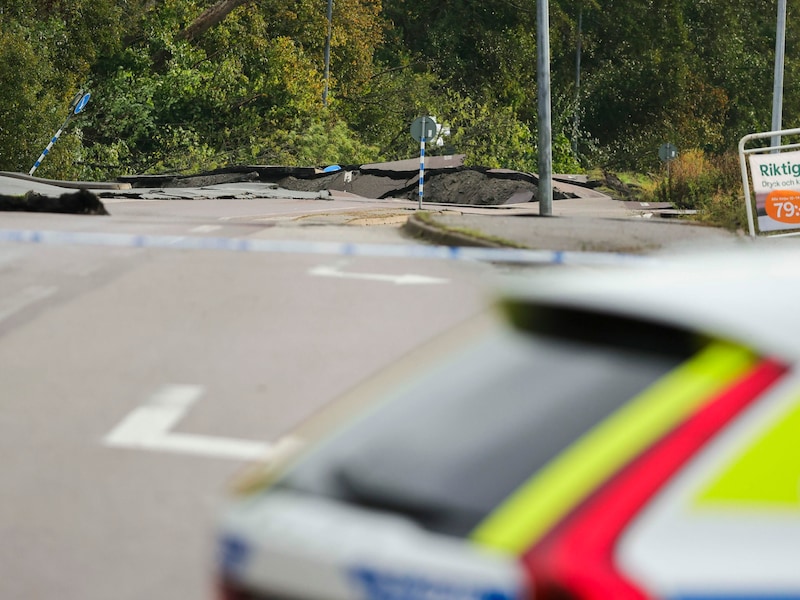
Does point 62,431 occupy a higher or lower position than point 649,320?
lower

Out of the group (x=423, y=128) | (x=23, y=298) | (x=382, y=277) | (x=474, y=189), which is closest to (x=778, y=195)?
(x=382, y=277)

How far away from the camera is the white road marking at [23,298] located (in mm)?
10789

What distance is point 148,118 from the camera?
44.7m

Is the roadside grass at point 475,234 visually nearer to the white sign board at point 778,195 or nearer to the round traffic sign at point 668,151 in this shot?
the white sign board at point 778,195

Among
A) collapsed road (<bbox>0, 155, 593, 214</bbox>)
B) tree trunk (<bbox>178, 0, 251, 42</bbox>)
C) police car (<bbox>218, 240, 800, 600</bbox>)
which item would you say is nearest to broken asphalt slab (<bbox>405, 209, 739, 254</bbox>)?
police car (<bbox>218, 240, 800, 600</bbox>)

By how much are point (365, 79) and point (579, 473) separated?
180 ft

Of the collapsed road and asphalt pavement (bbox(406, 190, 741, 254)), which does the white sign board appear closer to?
asphalt pavement (bbox(406, 190, 741, 254))

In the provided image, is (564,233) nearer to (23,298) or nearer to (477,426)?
(23,298)

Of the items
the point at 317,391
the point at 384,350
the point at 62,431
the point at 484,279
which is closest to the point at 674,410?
the point at 62,431

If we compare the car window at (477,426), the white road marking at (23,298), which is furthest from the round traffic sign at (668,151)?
the car window at (477,426)

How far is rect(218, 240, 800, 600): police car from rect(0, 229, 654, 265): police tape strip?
10.9 meters

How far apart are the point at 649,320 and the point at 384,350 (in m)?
7.37

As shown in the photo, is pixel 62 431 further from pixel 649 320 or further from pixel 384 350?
pixel 649 320

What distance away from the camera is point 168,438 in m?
7.19
